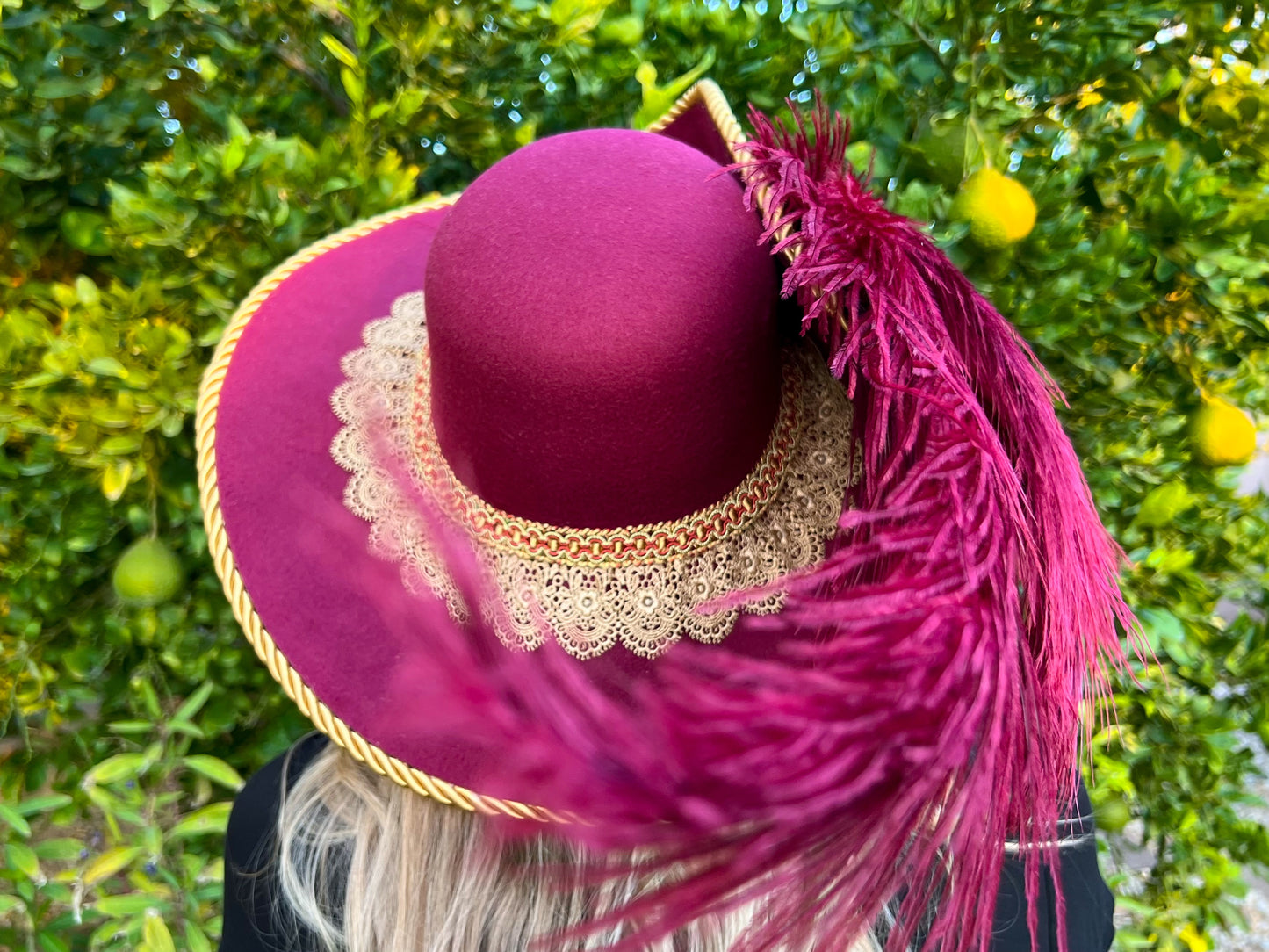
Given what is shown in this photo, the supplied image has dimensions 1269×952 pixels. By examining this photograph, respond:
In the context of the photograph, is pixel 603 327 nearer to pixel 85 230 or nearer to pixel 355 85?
pixel 355 85

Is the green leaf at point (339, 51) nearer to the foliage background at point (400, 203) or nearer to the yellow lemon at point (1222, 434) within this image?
the foliage background at point (400, 203)

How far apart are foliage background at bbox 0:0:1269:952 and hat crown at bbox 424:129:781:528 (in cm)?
40

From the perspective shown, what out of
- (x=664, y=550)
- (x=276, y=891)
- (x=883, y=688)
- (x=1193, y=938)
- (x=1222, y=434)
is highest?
(x=883, y=688)

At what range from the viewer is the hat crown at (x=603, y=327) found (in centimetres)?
61

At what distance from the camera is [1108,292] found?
104 cm

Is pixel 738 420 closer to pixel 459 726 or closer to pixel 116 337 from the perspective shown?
pixel 459 726

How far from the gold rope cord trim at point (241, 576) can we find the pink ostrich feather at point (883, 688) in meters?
0.09

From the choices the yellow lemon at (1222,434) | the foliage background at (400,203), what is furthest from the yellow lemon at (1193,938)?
the yellow lemon at (1222,434)

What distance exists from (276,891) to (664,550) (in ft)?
1.83

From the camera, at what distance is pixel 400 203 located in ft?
4.01

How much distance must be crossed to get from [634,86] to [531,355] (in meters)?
0.88

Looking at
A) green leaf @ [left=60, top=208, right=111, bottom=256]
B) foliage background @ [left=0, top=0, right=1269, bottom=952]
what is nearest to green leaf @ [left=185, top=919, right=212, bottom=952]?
foliage background @ [left=0, top=0, right=1269, bottom=952]

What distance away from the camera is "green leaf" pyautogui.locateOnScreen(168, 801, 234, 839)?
42.0 inches

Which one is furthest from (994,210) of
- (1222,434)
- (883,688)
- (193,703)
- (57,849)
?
(57,849)
